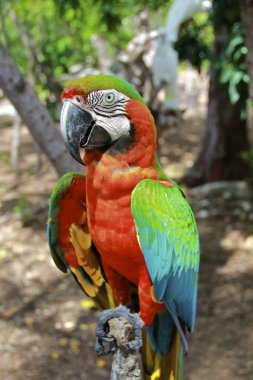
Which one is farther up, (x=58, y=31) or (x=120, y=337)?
(x=58, y=31)

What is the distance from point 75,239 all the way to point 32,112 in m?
0.94

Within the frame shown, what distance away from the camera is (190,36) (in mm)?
4121

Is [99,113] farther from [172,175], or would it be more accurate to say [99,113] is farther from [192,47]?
[172,175]

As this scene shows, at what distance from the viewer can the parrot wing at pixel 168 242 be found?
154cm

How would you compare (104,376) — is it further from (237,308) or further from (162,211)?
(162,211)

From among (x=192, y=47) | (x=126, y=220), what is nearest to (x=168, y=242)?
(x=126, y=220)

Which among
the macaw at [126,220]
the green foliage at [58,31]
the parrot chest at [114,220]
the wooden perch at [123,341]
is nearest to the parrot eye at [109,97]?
the macaw at [126,220]

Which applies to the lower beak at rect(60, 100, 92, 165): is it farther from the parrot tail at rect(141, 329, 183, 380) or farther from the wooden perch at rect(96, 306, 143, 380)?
the parrot tail at rect(141, 329, 183, 380)

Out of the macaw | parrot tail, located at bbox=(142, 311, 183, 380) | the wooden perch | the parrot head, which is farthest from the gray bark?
the parrot head

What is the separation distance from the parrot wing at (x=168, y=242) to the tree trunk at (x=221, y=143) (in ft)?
13.0

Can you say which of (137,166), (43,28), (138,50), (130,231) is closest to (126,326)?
(130,231)

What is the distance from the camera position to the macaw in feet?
4.59

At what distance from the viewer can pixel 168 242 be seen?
1.61 metres

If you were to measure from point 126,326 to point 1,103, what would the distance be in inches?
459
